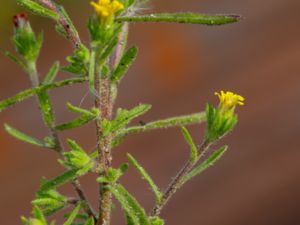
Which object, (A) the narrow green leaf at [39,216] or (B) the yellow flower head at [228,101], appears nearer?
(A) the narrow green leaf at [39,216]

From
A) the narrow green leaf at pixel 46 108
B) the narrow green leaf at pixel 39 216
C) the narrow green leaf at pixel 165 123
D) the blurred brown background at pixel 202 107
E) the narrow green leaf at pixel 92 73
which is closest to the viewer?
the narrow green leaf at pixel 92 73

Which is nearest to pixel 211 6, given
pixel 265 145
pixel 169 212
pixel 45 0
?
pixel 265 145

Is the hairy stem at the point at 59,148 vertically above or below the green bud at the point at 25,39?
below

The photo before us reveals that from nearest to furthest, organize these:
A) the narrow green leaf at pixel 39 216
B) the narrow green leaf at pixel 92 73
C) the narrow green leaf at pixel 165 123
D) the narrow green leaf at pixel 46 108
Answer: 1. the narrow green leaf at pixel 92 73
2. the narrow green leaf at pixel 39 216
3. the narrow green leaf at pixel 165 123
4. the narrow green leaf at pixel 46 108

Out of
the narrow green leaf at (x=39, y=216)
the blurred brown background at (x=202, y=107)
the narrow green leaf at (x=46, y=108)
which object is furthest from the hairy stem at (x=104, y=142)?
the blurred brown background at (x=202, y=107)

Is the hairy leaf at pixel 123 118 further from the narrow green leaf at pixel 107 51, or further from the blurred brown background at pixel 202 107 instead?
the blurred brown background at pixel 202 107

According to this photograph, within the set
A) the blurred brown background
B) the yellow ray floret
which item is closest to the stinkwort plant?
the yellow ray floret

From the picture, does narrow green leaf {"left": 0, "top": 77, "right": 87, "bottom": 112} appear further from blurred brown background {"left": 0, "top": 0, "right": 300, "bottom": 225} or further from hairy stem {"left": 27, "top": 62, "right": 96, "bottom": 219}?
blurred brown background {"left": 0, "top": 0, "right": 300, "bottom": 225}

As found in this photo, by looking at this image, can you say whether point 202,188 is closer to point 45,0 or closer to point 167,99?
point 167,99
